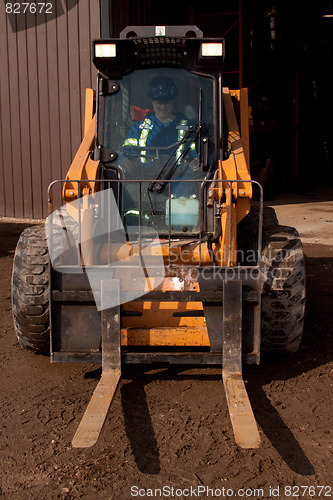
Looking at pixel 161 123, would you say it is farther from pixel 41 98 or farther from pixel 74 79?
pixel 41 98

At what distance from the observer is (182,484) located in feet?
9.91

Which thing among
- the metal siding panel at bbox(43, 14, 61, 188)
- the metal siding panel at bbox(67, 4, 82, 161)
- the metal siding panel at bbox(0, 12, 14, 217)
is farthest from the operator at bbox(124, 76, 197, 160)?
the metal siding panel at bbox(0, 12, 14, 217)

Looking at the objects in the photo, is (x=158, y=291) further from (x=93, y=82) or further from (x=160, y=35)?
(x=93, y=82)

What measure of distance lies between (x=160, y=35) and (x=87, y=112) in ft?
3.88

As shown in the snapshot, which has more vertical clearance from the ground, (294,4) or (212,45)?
(294,4)

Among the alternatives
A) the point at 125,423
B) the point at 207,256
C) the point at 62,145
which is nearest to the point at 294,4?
the point at 62,145

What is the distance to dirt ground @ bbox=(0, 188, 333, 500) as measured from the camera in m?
3.01

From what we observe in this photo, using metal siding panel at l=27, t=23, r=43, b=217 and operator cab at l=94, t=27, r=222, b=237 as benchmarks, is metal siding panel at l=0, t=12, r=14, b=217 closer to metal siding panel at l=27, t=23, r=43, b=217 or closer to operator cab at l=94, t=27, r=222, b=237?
metal siding panel at l=27, t=23, r=43, b=217

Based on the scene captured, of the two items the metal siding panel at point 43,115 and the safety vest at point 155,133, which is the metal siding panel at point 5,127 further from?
the safety vest at point 155,133

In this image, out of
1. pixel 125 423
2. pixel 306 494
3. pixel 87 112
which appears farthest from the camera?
pixel 87 112

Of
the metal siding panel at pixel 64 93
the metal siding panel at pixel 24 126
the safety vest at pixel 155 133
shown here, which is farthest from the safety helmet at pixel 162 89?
the metal siding panel at pixel 24 126

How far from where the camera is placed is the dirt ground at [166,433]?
3010 millimetres

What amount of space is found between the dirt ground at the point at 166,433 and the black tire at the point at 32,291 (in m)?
0.32

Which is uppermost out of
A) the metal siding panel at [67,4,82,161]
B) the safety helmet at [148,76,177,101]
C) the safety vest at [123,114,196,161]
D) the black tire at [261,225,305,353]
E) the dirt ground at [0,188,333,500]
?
the metal siding panel at [67,4,82,161]
